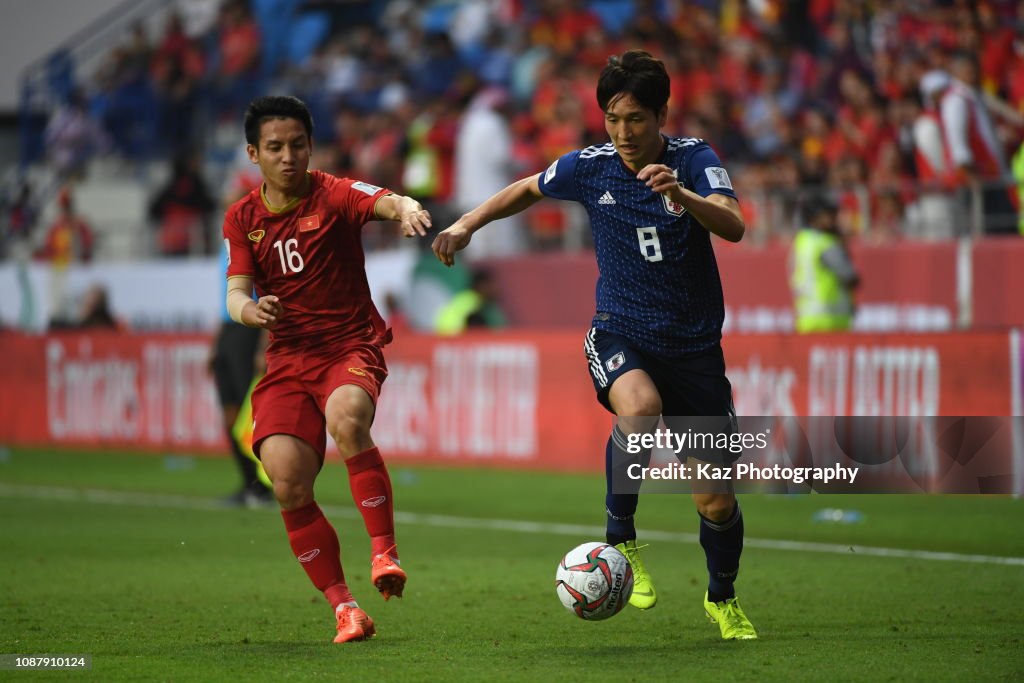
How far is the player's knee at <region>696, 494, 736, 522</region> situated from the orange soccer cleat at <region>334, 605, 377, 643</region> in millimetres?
1479

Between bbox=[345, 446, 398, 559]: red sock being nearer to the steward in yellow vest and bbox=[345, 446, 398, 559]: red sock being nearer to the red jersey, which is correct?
the red jersey

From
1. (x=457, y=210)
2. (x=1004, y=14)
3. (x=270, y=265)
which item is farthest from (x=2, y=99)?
(x=270, y=265)

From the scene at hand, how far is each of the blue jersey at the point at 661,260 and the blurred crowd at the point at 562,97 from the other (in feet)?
19.0

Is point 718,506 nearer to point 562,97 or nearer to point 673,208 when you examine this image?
point 673,208


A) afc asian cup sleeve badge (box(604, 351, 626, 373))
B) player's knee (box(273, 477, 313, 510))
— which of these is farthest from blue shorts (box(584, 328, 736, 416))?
player's knee (box(273, 477, 313, 510))

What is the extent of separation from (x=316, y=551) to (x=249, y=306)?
3.60ft

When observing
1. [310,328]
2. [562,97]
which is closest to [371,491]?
[310,328]

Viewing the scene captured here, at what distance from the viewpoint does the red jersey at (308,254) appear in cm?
736

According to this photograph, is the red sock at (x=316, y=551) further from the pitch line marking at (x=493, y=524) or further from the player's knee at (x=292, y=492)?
the pitch line marking at (x=493, y=524)

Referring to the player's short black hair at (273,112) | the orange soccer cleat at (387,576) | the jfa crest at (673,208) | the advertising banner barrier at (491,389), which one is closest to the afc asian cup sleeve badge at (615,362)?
the jfa crest at (673,208)

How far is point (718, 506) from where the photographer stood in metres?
7.13

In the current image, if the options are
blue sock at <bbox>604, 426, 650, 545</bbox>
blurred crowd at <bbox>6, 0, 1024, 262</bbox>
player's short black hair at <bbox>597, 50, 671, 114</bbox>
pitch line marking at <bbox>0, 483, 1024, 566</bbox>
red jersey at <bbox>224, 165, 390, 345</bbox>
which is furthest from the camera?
blurred crowd at <bbox>6, 0, 1024, 262</bbox>

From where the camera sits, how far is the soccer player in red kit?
7.12 m

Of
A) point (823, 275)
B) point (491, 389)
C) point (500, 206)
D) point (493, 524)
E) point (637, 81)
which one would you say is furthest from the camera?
point (491, 389)
